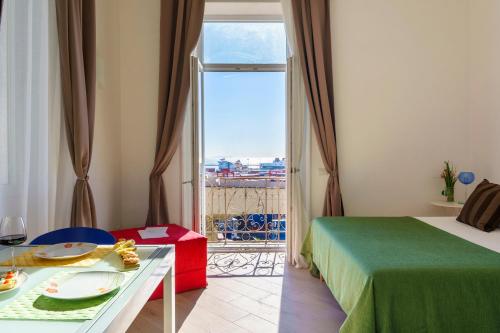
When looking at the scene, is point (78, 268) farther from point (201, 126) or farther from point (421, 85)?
point (421, 85)

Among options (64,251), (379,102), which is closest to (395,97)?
(379,102)

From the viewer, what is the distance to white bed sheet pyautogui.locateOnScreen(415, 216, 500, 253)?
2137 millimetres

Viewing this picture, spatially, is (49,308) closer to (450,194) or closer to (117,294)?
(117,294)

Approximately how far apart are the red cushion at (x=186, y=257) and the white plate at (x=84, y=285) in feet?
5.22

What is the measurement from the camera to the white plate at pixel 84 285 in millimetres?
979

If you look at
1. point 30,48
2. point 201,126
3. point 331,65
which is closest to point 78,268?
point 30,48

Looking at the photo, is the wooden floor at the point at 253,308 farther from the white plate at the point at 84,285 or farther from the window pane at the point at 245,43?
the window pane at the point at 245,43

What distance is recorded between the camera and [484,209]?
2545 mm

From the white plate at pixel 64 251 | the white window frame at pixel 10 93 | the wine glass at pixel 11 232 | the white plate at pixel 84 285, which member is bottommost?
the white plate at pixel 84 285

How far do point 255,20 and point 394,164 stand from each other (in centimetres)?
228

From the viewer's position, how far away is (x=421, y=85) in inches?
139

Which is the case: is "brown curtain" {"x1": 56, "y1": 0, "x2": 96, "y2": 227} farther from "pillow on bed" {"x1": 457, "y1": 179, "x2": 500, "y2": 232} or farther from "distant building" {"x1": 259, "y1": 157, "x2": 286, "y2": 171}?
"pillow on bed" {"x1": 457, "y1": 179, "x2": 500, "y2": 232}

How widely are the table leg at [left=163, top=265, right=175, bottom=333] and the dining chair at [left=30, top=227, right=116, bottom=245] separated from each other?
1.58ft

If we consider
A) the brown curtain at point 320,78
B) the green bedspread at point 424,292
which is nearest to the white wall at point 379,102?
the brown curtain at point 320,78
